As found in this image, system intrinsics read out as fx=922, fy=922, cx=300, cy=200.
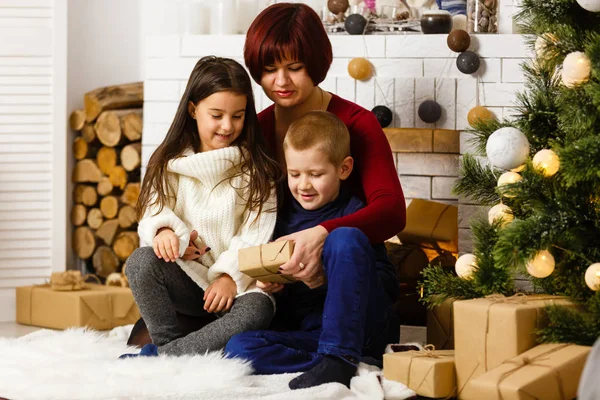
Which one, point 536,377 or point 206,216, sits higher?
point 206,216

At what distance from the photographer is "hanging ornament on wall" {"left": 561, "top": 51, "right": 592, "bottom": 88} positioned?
1.96 meters

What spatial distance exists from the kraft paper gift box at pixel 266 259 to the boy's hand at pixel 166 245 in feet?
0.55

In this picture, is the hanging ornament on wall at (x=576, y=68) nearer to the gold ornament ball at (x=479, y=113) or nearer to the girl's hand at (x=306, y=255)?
the girl's hand at (x=306, y=255)

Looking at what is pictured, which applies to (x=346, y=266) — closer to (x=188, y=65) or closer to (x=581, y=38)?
→ (x=581, y=38)

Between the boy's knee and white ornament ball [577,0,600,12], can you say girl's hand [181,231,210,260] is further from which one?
white ornament ball [577,0,600,12]

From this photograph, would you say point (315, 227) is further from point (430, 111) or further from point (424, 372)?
point (430, 111)

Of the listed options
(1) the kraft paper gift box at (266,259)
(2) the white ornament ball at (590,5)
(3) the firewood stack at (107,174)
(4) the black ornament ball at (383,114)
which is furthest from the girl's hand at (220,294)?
(3) the firewood stack at (107,174)

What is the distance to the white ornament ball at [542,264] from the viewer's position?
1970 mm

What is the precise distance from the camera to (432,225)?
300 centimetres

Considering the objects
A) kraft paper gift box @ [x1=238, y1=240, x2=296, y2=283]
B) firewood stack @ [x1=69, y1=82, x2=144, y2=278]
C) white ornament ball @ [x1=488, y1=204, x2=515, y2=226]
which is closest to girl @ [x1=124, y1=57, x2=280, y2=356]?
kraft paper gift box @ [x1=238, y1=240, x2=296, y2=283]

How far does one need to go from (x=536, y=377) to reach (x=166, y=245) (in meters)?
0.94

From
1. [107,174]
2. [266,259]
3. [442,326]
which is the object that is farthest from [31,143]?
[442,326]

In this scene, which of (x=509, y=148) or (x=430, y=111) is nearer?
(x=509, y=148)

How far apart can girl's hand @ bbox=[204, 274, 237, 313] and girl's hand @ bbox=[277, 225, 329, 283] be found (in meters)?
0.22
